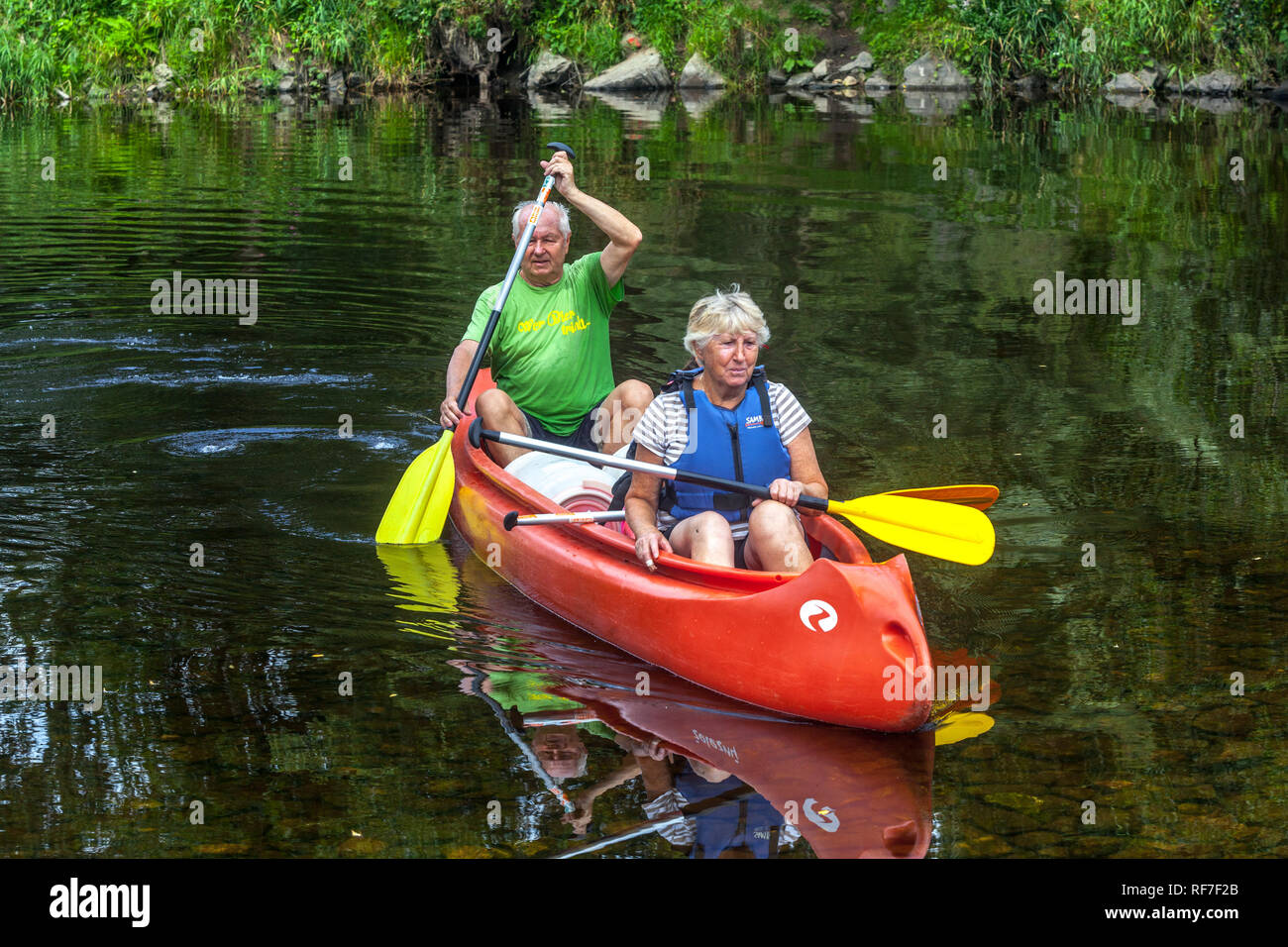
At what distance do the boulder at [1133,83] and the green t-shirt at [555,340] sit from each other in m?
21.3

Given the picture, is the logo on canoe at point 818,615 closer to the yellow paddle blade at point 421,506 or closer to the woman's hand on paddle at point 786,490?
the woman's hand on paddle at point 786,490

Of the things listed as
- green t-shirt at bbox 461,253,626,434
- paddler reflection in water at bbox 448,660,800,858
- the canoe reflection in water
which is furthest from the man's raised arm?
paddler reflection in water at bbox 448,660,800,858

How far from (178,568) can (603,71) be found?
82.9 feet

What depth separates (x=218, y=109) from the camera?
24422mm

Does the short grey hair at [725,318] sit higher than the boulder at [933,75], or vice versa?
the boulder at [933,75]

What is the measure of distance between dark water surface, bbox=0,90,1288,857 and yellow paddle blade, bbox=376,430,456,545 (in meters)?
0.16

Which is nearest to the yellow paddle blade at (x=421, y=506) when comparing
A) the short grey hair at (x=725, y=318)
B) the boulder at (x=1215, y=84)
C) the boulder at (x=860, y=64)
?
the short grey hair at (x=725, y=318)

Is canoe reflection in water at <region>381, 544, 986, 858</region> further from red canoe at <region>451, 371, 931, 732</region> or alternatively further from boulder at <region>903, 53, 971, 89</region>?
boulder at <region>903, 53, 971, 89</region>

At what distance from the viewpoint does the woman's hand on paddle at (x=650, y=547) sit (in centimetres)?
464
